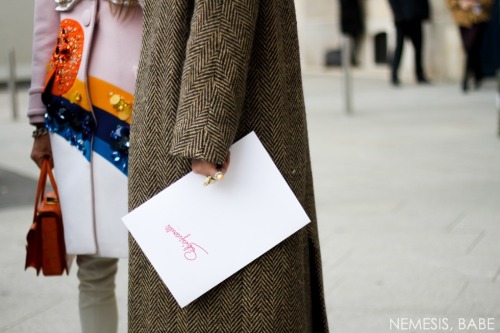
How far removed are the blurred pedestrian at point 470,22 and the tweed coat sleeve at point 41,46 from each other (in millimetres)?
9847

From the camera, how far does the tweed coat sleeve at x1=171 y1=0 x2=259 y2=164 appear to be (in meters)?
2.18

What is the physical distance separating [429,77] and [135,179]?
41.3ft

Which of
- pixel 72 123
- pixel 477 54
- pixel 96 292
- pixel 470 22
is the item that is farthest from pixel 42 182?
pixel 477 54

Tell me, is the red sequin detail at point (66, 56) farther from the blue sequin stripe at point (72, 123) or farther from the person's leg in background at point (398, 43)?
the person's leg in background at point (398, 43)

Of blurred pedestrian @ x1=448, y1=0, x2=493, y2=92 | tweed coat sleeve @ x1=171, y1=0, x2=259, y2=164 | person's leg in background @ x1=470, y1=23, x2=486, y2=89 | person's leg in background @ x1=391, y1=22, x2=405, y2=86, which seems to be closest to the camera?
tweed coat sleeve @ x1=171, y1=0, x2=259, y2=164

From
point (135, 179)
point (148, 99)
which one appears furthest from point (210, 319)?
point (148, 99)

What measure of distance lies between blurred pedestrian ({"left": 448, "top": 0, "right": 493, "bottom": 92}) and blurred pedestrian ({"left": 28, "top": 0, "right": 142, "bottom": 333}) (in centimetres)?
987

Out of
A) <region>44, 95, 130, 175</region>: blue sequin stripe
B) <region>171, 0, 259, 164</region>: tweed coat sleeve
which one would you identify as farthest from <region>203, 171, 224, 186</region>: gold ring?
<region>44, 95, 130, 175</region>: blue sequin stripe

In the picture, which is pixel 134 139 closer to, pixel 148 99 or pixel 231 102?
pixel 148 99

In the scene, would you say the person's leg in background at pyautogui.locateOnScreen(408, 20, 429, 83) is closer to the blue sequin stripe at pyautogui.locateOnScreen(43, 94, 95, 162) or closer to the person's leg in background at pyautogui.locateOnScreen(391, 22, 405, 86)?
the person's leg in background at pyautogui.locateOnScreen(391, 22, 405, 86)

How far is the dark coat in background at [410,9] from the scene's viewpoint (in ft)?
42.8

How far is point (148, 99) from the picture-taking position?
2.38 meters

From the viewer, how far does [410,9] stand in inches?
515

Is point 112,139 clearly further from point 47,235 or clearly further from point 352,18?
point 352,18
